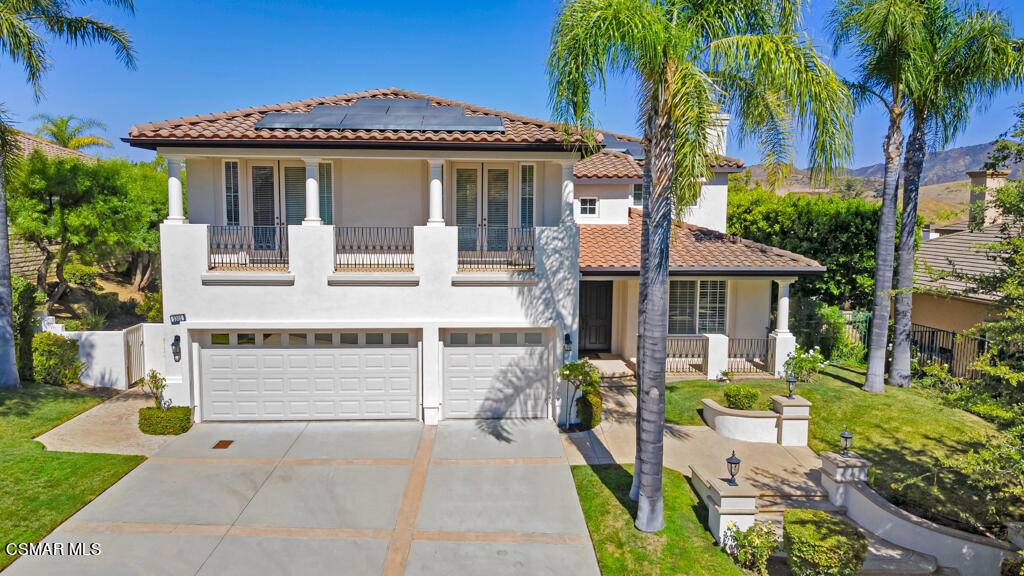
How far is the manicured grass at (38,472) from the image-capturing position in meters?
8.75

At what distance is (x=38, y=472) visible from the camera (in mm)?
10141

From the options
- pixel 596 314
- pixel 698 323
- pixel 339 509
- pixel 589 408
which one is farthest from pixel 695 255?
pixel 339 509

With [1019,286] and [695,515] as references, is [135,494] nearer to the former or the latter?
[695,515]

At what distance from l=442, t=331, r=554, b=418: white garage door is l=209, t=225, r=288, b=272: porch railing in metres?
4.26

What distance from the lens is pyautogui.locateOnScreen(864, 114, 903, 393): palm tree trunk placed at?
45.5 ft

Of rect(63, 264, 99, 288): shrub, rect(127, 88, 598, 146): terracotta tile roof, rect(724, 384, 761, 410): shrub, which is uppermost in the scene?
rect(127, 88, 598, 146): terracotta tile roof

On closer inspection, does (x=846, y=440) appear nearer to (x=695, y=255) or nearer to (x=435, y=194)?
(x=695, y=255)

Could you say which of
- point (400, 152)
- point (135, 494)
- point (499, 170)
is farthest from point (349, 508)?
point (499, 170)

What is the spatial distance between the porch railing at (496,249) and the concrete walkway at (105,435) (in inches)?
288

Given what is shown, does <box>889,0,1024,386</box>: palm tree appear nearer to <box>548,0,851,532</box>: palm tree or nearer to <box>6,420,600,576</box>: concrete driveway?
<box>548,0,851,532</box>: palm tree

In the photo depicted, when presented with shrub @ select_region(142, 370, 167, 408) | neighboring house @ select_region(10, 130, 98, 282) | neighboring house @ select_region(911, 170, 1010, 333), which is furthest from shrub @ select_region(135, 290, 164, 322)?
neighboring house @ select_region(911, 170, 1010, 333)

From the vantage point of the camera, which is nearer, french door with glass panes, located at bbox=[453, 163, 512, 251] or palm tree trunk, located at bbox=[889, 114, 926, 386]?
Answer: palm tree trunk, located at bbox=[889, 114, 926, 386]

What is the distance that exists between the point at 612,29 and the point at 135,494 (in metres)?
10.3

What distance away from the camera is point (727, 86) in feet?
28.3
